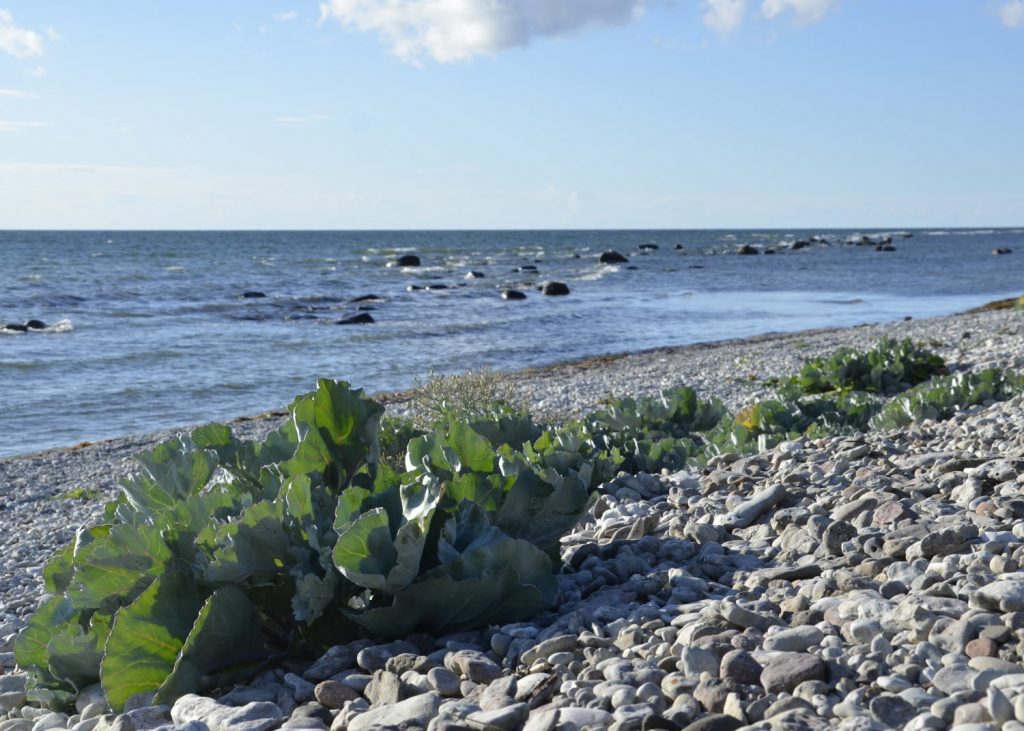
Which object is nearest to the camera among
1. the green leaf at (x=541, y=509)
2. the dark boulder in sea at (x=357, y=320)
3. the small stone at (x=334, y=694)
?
the small stone at (x=334, y=694)

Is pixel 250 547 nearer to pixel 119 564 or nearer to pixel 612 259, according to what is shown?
pixel 119 564

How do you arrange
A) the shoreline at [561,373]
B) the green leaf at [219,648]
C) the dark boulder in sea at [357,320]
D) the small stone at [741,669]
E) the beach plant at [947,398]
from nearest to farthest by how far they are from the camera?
the small stone at [741,669] < the green leaf at [219,648] < the beach plant at [947,398] < the shoreline at [561,373] < the dark boulder in sea at [357,320]

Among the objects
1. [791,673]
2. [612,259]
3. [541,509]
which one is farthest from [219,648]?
[612,259]

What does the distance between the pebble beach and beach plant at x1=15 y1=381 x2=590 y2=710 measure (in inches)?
4.3

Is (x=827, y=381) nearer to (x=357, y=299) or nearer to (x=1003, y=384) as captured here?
(x=1003, y=384)

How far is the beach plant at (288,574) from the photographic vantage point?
9.98 ft

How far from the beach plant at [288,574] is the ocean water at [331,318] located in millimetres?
10695

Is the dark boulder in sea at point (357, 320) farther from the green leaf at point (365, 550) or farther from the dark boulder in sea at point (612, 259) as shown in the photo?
the dark boulder in sea at point (612, 259)

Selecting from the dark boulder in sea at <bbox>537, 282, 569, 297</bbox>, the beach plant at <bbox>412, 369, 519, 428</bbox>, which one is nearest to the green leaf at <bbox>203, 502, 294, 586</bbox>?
the beach plant at <bbox>412, 369, 519, 428</bbox>

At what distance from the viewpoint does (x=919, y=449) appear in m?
5.04

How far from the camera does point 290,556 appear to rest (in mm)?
3230

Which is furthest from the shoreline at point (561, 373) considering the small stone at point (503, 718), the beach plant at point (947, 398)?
the small stone at point (503, 718)

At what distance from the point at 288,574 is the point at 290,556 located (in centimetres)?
6

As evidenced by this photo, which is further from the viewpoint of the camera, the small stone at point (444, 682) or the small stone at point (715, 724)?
the small stone at point (444, 682)
